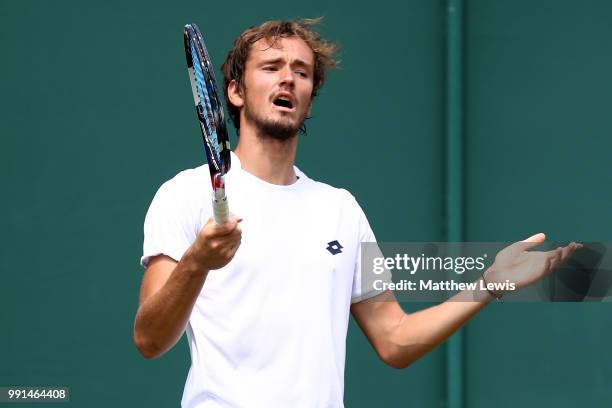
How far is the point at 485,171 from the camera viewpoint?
4.46 meters

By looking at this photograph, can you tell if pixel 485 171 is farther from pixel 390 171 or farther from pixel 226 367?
pixel 226 367

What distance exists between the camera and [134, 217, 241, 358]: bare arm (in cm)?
237

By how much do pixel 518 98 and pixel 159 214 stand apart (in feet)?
6.23

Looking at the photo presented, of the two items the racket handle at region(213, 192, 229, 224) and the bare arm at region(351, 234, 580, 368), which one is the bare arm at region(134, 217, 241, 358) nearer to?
the racket handle at region(213, 192, 229, 224)

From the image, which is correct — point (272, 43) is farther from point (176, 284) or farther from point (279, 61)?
point (176, 284)

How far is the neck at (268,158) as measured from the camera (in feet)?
10.2

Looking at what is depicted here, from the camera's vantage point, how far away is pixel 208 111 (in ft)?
8.14

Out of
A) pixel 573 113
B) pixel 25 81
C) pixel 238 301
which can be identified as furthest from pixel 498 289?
pixel 25 81

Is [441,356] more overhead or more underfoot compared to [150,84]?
more underfoot

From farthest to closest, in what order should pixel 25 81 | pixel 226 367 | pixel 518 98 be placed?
pixel 518 98
pixel 25 81
pixel 226 367

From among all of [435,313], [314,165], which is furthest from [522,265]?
[314,165]

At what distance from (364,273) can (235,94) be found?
634 millimetres

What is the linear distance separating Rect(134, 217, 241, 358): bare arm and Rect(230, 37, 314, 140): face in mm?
503

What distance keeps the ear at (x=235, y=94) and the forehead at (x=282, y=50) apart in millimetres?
99
